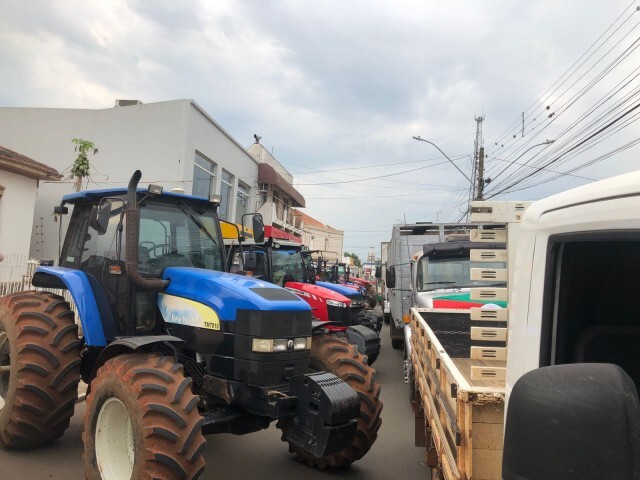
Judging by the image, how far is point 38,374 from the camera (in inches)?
171

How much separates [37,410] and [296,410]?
252cm

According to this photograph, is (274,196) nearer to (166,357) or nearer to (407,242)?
(407,242)

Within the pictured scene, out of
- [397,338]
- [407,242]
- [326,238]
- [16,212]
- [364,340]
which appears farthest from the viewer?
[326,238]

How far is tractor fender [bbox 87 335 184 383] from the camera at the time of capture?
143 inches

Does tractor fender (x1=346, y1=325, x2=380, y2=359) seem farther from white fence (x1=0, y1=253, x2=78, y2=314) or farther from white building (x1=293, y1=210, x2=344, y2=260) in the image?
white building (x1=293, y1=210, x2=344, y2=260)

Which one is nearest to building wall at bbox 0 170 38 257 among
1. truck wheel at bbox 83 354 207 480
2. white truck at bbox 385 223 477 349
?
white truck at bbox 385 223 477 349

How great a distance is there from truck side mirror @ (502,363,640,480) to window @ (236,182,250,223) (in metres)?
22.6

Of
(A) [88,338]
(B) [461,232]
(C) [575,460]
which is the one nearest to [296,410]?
(A) [88,338]

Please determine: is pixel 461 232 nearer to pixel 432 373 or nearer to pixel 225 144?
pixel 432 373

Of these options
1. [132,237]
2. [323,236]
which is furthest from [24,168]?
[323,236]

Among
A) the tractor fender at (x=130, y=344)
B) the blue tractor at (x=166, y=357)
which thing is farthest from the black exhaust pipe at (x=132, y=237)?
the tractor fender at (x=130, y=344)

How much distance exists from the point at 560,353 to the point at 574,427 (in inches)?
23.2

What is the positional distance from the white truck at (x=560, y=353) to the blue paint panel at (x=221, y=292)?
5.97 ft

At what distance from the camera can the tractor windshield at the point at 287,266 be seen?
9.41 meters
